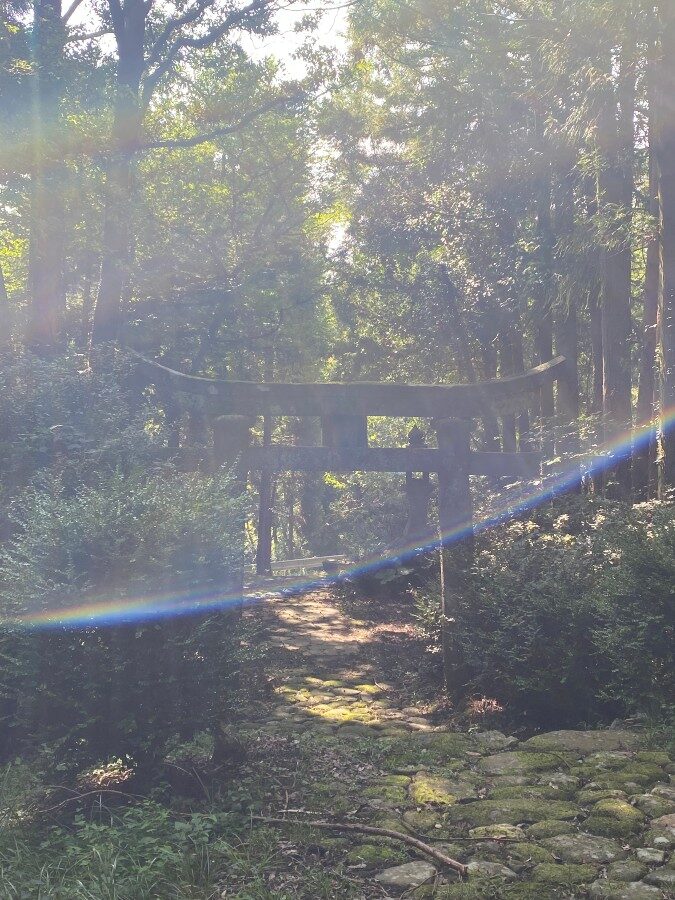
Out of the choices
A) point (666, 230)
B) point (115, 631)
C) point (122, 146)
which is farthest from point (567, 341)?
point (115, 631)

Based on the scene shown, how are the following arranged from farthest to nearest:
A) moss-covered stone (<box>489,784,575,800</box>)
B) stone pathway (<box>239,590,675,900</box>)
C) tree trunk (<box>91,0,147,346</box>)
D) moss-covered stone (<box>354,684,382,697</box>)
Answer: tree trunk (<box>91,0,147,346</box>) → moss-covered stone (<box>354,684,382,697</box>) → moss-covered stone (<box>489,784,575,800</box>) → stone pathway (<box>239,590,675,900</box>)

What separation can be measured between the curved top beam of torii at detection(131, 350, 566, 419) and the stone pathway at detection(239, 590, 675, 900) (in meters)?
3.16

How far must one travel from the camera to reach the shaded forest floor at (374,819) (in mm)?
4133

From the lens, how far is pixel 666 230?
10117 millimetres

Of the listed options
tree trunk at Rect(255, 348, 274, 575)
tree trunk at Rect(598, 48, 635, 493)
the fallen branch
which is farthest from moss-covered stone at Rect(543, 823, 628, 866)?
tree trunk at Rect(255, 348, 274, 575)

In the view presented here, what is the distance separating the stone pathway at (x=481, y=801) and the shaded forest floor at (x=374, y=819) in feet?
0.04

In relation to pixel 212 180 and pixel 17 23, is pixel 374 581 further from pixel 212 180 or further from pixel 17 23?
pixel 212 180

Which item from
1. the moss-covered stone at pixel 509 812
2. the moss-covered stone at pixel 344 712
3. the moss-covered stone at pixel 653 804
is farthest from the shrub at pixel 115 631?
the moss-covered stone at pixel 653 804

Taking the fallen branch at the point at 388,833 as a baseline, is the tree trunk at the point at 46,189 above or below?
above

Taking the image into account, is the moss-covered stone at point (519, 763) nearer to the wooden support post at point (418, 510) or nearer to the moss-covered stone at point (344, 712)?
the moss-covered stone at point (344, 712)

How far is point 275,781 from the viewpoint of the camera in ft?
18.8

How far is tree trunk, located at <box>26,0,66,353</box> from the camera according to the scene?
48.2 ft

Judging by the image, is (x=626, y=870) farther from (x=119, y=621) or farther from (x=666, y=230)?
(x=666, y=230)

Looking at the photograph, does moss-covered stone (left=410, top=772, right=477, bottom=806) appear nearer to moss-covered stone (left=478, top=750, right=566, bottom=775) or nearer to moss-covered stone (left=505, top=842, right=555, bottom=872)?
moss-covered stone (left=478, top=750, right=566, bottom=775)
